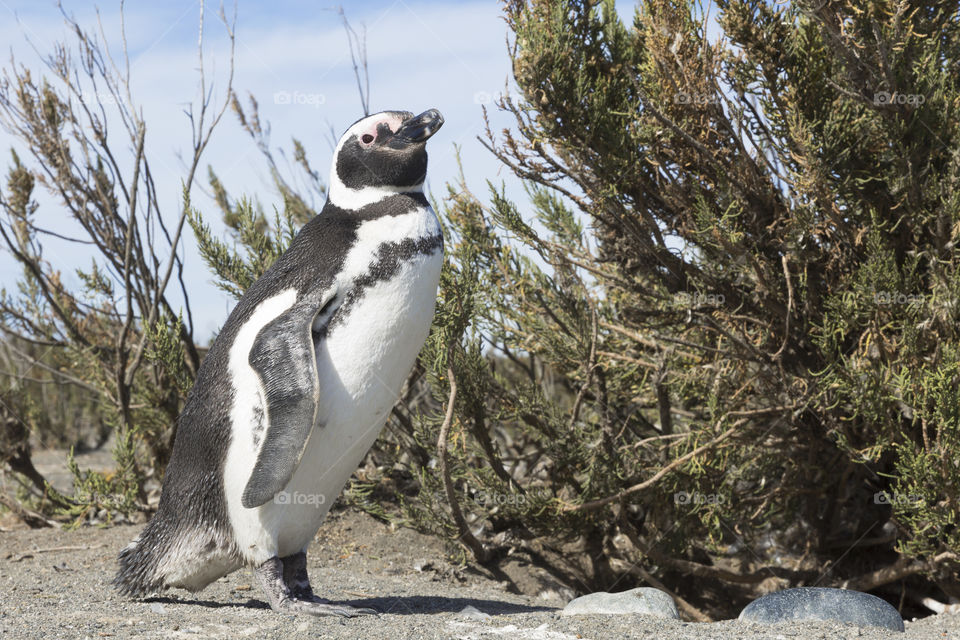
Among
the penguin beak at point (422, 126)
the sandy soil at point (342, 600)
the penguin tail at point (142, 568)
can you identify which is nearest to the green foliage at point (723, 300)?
the sandy soil at point (342, 600)

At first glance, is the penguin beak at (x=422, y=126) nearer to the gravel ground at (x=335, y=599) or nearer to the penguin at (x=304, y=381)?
the penguin at (x=304, y=381)

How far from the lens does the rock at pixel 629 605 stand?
3047mm

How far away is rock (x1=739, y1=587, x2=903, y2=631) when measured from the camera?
2.96 meters

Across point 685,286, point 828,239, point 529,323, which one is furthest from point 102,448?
point 828,239

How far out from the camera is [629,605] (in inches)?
121

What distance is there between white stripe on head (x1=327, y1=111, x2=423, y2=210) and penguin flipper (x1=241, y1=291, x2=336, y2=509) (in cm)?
57

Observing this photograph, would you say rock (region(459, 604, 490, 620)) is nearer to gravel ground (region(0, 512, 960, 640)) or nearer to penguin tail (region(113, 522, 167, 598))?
gravel ground (region(0, 512, 960, 640))

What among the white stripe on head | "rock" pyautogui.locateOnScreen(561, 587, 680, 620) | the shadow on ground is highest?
the white stripe on head

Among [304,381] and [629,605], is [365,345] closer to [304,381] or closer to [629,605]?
[304,381]

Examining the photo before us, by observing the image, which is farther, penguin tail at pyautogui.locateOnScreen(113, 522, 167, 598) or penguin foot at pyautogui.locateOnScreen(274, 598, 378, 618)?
penguin tail at pyautogui.locateOnScreen(113, 522, 167, 598)

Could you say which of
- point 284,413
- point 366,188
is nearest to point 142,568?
point 284,413

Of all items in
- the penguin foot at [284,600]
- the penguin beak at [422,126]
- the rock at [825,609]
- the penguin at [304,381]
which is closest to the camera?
the penguin at [304,381]

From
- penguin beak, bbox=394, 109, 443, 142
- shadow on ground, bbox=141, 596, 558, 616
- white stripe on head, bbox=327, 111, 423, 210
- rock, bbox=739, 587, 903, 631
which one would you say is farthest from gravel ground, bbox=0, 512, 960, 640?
penguin beak, bbox=394, 109, 443, 142

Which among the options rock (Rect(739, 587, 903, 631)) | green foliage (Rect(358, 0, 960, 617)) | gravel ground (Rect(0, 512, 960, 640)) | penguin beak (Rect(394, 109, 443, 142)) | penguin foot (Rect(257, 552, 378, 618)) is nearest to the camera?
gravel ground (Rect(0, 512, 960, 640))
